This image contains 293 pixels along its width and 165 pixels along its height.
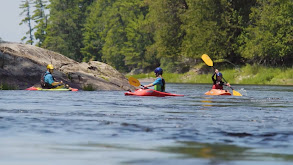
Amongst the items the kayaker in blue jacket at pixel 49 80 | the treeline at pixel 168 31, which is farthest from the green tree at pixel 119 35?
the kayaker in blue jacket at pixel 49 80

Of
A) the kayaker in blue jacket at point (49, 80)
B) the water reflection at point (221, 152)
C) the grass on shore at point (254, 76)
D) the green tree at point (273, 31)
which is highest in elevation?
the green tree at point (273, 31)

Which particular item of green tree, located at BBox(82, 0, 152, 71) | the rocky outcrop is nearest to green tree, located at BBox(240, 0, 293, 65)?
the rocky outcrop

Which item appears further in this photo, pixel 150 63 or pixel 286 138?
pixel 150 63

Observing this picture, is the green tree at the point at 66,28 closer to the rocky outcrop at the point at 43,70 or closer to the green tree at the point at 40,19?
the green tree at the point at 40,19

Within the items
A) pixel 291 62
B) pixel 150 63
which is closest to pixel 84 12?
pixel 150 63

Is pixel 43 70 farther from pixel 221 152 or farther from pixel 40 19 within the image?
pixel 40 19

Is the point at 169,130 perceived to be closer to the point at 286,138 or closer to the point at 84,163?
the point at 286,138

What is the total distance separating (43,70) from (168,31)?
42.2 m

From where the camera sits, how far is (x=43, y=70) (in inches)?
1211

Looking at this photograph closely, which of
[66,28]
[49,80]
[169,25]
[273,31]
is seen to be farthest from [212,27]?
[66,28]

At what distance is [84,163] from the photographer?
6.85 meters

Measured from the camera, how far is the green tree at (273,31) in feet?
176

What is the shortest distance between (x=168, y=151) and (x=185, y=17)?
6007 cm

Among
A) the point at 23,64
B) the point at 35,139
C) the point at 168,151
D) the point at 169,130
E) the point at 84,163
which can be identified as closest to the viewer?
the point at 84,163
